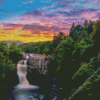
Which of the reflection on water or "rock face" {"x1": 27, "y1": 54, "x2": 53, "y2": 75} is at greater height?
"rock face" {"x1": 27, "y1": 54, "x2": 53, "y2": 75}

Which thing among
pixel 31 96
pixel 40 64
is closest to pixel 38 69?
pixel 40 64

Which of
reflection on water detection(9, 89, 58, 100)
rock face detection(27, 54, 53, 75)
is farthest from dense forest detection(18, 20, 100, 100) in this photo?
reflection on water detection(9, 89, 58, 100)

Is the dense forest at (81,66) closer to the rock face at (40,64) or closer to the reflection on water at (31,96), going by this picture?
the rock face at (40,64)

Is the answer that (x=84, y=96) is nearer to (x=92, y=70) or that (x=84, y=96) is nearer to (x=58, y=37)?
(x=92, y=70)

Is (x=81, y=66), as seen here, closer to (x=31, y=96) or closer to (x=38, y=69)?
(x=31, y=96)

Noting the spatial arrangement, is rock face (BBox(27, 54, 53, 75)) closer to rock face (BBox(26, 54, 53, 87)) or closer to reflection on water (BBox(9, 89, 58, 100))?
rock face (BBox(26, 54, 53, 87))

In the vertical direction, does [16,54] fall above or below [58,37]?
below

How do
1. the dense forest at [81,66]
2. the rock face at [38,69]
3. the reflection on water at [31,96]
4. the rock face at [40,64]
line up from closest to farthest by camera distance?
the dense forest at [81,66]
the reflection on water at [31,96]
the rock face at [38,69]
the rock face at [40,64]

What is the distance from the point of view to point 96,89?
850 inches

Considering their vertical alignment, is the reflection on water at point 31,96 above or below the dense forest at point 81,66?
below

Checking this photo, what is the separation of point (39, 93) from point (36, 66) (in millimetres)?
26106

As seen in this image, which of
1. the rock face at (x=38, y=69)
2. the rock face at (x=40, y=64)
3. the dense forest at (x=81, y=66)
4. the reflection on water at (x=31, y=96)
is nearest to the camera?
the dense forest at (x=81, y=66)

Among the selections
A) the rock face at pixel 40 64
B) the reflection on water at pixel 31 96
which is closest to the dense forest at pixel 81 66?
the rock face at pixel 40 64

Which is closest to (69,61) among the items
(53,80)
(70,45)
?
(70,45)
